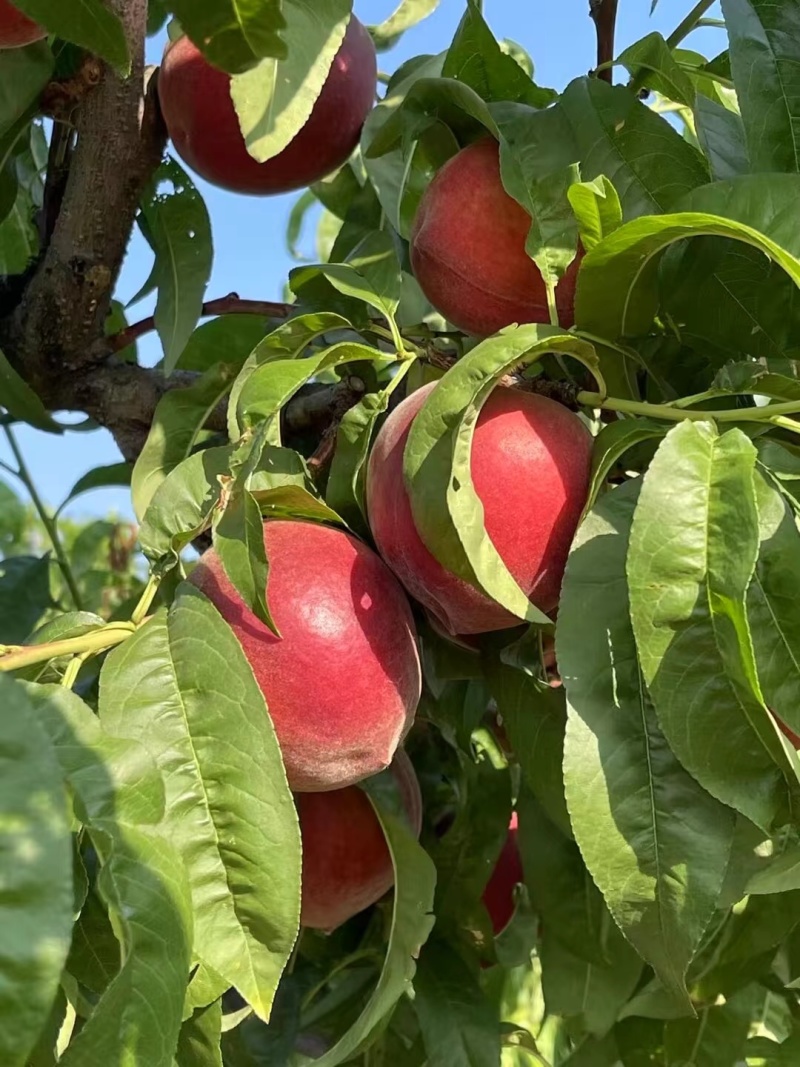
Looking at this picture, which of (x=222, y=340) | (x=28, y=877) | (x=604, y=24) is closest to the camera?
(x=28, y=877)

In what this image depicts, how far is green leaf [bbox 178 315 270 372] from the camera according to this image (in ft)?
3.95

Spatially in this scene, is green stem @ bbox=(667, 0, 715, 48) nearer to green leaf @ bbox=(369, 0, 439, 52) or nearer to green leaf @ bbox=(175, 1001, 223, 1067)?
green leaf @ bbox=(369, 0, 439, 52)

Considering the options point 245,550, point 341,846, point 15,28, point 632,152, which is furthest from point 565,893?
point 15,28

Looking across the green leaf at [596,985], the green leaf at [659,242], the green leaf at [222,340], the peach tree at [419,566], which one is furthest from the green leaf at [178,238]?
the green leaf at [596,985]

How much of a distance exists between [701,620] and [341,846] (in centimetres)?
43

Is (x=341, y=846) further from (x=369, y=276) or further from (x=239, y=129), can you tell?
(x=239, y=129)

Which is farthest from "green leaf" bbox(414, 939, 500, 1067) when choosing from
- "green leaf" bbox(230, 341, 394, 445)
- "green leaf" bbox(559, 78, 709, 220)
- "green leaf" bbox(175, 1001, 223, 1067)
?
"green leaf" bbox(559, 78, 709, 220)

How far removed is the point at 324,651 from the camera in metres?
0.70

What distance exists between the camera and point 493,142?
30.5 inches

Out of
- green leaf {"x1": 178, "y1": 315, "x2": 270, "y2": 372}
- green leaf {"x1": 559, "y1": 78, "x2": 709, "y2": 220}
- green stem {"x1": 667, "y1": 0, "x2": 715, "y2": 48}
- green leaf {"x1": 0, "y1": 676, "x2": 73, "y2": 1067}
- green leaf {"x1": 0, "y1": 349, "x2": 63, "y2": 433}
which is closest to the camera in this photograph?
green leaf {"x1": 0, "y1": 676, "x2": 73, "y2": 1067}

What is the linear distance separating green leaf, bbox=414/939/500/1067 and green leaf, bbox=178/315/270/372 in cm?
66

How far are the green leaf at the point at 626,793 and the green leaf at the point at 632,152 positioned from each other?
0.86 ft

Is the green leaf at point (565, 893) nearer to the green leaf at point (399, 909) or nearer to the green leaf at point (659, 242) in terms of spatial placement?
the green leaf at point (399, 909)

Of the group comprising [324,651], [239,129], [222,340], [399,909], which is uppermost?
[239,129]
